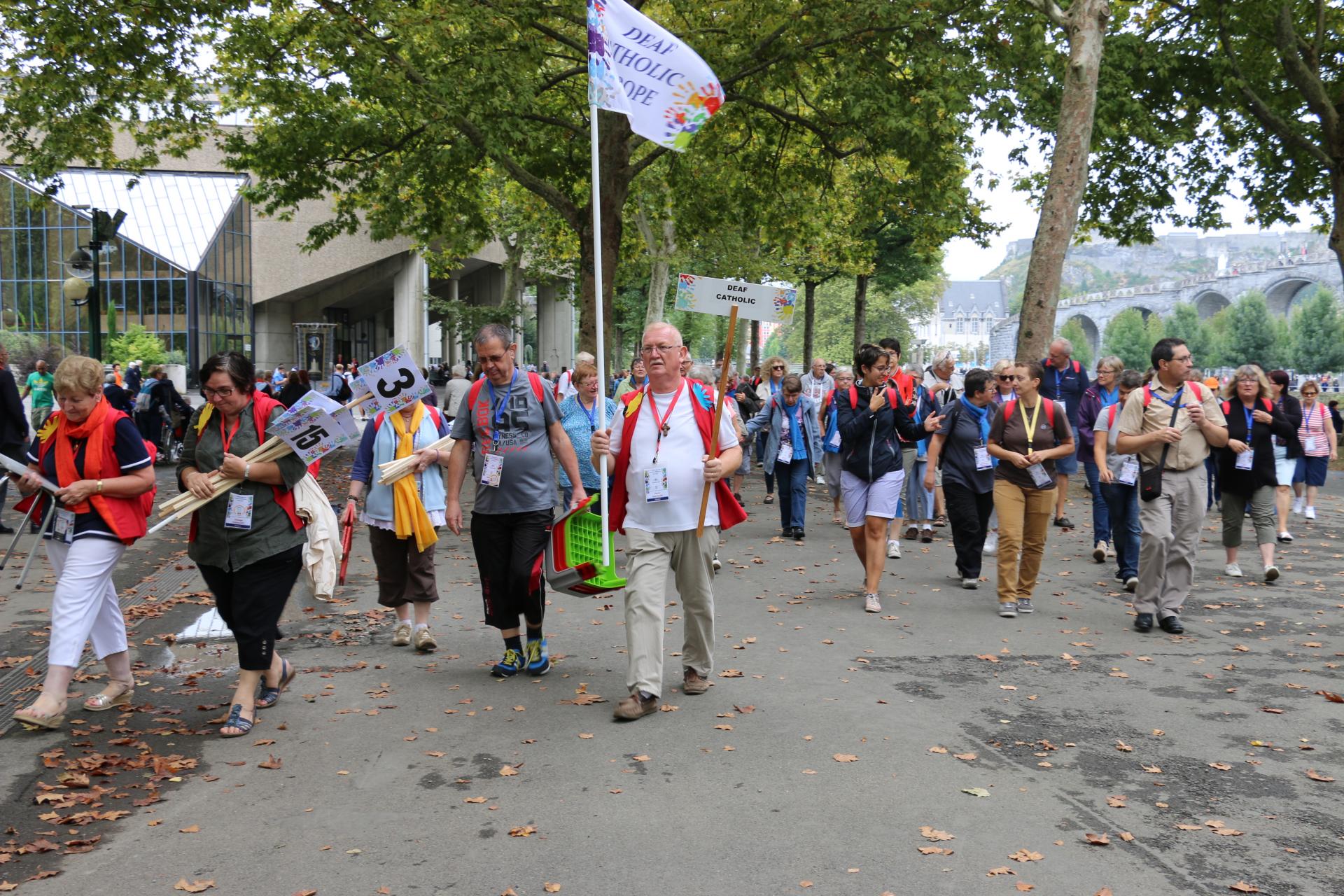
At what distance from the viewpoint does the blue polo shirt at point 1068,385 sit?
50.2 feet

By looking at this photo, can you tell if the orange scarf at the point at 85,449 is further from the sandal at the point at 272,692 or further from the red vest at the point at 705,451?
the red vest at the point at 705,451

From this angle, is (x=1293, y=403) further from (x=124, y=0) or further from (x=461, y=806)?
A: (x=124, y=0)

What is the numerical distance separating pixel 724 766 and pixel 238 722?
7.94 ft

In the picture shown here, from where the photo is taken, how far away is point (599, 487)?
353 inches

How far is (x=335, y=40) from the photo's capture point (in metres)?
17.2

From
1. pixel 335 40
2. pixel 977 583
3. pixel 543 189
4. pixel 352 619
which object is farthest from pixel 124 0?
pixel 977 583

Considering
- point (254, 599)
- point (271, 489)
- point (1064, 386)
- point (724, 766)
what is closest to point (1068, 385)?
point (1064, 386)

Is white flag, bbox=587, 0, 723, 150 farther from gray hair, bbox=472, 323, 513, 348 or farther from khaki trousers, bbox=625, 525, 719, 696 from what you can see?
khaki trousers, bbox=625, 525, 719, 696

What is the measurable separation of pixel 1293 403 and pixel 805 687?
28.4 ft

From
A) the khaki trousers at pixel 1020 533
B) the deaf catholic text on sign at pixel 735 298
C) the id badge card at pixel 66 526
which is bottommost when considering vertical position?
the khaki trousers at pixel 1020 533

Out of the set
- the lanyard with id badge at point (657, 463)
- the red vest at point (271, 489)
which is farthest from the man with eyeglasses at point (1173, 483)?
the red vest at point (271, 489)

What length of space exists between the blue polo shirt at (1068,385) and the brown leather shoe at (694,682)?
9.65 m

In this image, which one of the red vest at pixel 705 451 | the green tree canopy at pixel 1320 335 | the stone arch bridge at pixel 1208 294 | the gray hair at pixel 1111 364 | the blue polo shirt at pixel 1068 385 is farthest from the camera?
the stone arch bridge at pixel 1208 294

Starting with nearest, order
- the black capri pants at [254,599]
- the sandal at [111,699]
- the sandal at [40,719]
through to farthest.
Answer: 1. the sandal at [40,719]
2. the black capri pants at [254,599]
3. the sandal at [111,699]
